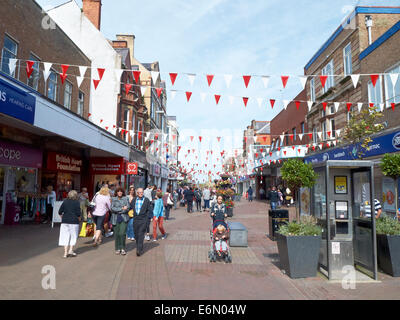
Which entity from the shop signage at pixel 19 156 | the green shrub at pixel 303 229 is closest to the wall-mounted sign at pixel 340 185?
the green shrub at pixel 303 229

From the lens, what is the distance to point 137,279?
5613mm

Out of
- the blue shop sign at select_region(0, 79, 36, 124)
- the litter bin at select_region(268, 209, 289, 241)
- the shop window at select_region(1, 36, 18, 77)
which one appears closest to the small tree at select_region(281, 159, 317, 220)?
the litter bin at select_region(268, 209, 289, 241)

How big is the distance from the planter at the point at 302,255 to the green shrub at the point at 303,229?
0.13 m

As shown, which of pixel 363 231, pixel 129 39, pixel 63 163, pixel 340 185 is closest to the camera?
pixel 363 231

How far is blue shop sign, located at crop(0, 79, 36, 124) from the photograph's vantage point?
22.7 ft

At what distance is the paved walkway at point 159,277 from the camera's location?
4.84 m

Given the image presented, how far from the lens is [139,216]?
7.83 metres

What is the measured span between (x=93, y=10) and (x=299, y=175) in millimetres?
22719

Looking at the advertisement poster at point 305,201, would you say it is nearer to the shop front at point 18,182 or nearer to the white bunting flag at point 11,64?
the shop front at point 18,182

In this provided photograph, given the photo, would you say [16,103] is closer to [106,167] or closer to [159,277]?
[159,277]

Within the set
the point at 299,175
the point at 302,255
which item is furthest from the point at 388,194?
the point at 302,255
